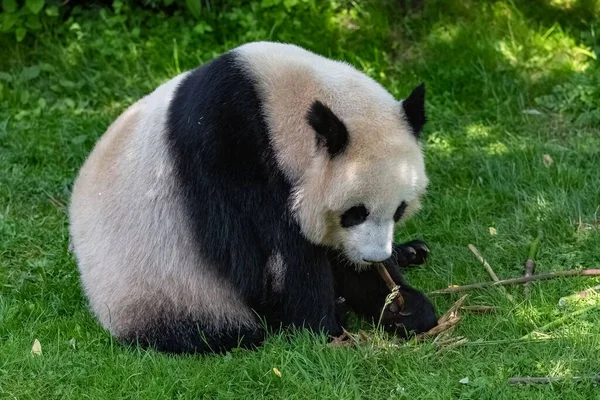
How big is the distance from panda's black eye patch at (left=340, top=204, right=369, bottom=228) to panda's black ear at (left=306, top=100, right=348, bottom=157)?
292mm

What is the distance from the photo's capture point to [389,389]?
4277 mm

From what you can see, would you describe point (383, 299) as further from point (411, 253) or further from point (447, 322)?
point (411, 253)

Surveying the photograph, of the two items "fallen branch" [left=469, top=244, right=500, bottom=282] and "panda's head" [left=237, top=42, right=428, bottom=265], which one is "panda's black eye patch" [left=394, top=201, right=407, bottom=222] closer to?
"panda's head" [left=237, top=42, right=428, bottom=265]

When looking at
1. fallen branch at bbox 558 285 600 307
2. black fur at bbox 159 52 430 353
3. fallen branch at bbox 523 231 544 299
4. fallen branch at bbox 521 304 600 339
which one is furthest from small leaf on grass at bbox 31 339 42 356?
fallen branch at bbox 558 285 600 307

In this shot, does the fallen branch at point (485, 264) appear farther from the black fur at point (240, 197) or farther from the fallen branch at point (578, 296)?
the black fur at point (240, 197)

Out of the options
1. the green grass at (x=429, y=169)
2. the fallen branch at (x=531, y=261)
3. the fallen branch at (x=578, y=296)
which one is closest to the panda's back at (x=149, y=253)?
the green grass at (x=429, y=169)

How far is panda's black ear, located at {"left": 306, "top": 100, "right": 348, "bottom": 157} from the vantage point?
4121 millimetres

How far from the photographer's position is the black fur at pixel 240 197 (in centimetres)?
439

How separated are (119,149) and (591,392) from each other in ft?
8.94

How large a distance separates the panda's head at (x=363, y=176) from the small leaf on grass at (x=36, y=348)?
1.50 meters

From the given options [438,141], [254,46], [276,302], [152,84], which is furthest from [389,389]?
[152,84]

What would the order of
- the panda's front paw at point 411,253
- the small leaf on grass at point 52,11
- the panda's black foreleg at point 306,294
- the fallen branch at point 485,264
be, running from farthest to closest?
1. the small leaf on grass at point 52,11
2. the panda's front paw at point 411,253
3. the fallen branch at point 485,264
4. the panda's black foreleg at point 306,294

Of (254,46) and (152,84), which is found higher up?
(254,46)

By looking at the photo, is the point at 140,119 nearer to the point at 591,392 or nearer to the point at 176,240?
the point at 176,240
